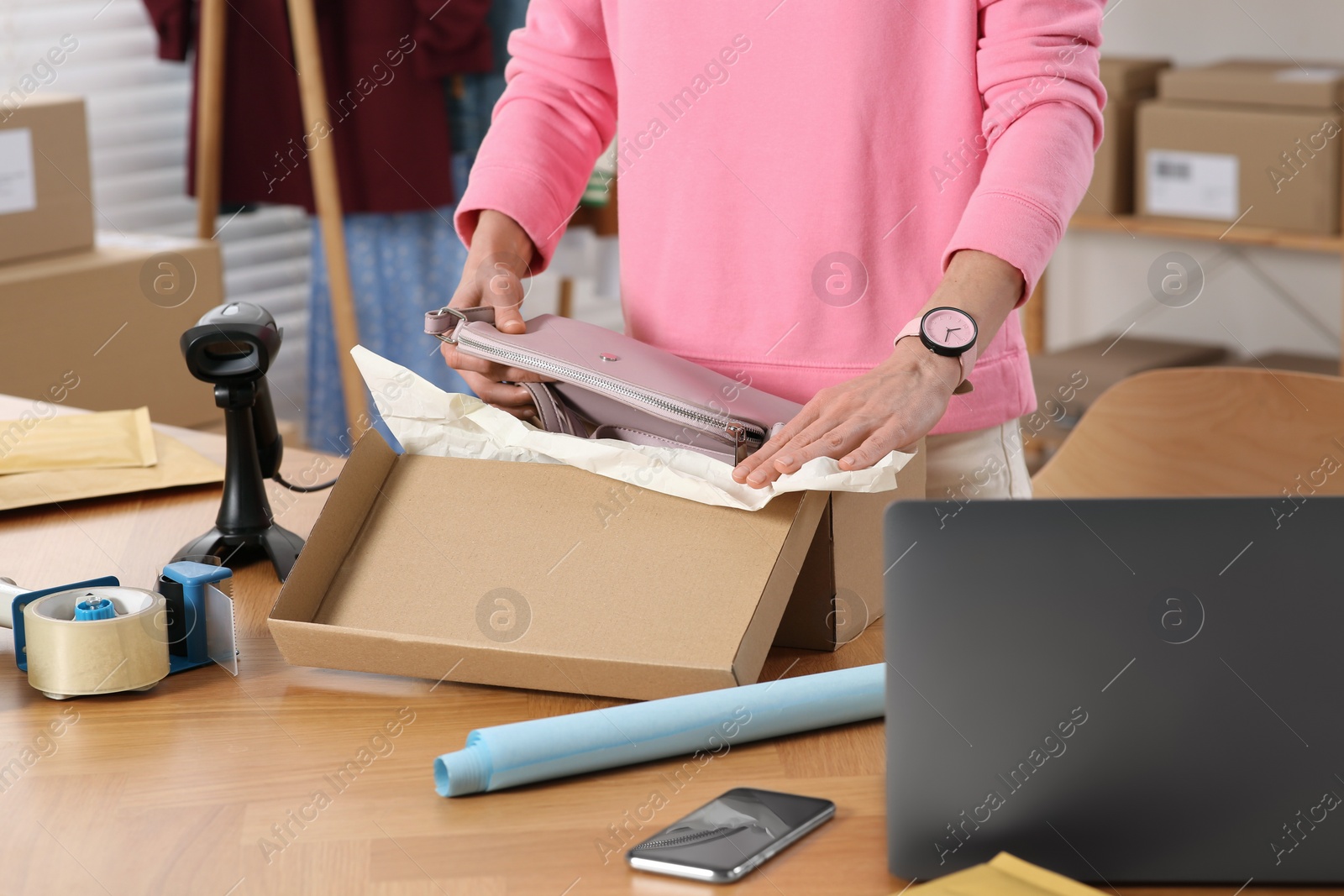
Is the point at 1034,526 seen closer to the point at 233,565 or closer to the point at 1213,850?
the point at 1213,850

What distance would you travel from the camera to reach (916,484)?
1073 mm

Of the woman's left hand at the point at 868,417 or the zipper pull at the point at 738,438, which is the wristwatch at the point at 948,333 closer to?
the woman's left hand at the point at 868,417

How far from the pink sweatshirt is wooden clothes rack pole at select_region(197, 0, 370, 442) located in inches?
52.5

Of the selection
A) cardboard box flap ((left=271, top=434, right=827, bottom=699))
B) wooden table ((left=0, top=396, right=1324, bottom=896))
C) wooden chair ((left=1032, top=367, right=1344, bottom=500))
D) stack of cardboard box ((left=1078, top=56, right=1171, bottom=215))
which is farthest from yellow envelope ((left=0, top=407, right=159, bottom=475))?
stack of cardboard box ((left=1078, top=56, right=1171, bottom=215))

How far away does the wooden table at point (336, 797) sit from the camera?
74cm

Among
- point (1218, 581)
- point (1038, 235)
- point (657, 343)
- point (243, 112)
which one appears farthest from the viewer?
point (243, 112)

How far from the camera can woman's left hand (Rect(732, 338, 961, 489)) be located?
38.4 inches

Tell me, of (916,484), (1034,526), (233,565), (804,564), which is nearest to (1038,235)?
(916,484)

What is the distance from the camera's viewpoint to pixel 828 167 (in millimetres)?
1262

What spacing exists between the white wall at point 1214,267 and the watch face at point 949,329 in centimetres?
230

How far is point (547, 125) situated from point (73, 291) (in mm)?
1219

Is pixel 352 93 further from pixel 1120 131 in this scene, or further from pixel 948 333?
pixel 948 333

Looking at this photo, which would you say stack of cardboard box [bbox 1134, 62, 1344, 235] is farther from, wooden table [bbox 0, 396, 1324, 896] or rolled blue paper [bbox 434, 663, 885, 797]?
rolled blue paper [bbox 434, 663, 885, 797]

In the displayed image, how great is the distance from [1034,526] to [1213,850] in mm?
189
